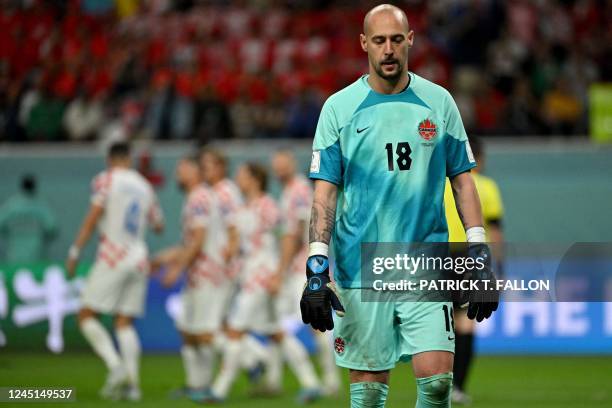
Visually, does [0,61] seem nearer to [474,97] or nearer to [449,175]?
[474,97]

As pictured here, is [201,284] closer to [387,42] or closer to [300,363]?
[300,363]

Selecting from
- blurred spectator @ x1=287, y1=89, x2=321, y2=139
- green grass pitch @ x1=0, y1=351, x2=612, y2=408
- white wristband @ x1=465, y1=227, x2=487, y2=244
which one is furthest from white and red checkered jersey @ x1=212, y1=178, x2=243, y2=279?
white wristband @ x1=465, y1=227, x2=487, y2=244

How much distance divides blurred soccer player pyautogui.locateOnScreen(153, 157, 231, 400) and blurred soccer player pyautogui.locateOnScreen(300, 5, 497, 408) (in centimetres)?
614

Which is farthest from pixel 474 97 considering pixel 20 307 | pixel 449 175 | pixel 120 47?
pixel 449 175

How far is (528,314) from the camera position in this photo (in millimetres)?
15945

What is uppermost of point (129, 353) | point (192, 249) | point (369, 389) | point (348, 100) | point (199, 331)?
point (348, 100)

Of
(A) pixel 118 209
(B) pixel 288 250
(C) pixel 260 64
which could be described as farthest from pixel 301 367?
(C) pixel 260 64

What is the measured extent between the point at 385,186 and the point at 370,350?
880 mm

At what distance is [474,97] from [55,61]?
7255mm

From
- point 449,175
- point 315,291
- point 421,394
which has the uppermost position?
point 449,175

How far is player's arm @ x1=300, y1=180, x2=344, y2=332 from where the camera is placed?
20.2 feet

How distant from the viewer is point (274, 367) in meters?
13.0

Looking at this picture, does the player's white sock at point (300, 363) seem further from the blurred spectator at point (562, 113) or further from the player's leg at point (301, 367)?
the blurred spectator at point (562, 113)

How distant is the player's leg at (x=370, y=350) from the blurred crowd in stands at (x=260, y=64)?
41.2 ft
